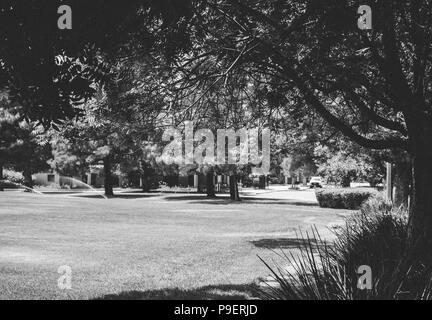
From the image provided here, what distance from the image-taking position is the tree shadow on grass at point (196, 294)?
782 centimetres

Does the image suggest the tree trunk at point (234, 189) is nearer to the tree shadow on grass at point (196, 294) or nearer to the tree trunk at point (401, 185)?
the tree trunk at point (401, 185)

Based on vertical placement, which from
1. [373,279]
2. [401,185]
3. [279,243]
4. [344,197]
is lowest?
[279,243]

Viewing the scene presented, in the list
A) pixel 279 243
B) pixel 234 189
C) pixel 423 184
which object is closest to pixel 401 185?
pixel 279 243

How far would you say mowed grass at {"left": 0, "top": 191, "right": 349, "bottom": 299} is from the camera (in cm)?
866

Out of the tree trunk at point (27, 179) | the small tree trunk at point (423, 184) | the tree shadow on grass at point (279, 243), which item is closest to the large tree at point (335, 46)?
the small tree trunk at point (423, 184)

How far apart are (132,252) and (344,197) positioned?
21152 millimetres

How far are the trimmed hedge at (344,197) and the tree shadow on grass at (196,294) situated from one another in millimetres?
22750

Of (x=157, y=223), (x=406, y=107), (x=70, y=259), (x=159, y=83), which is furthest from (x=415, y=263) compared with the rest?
(x=157, y=223)

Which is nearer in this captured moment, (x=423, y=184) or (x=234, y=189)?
(x=423, y=184)

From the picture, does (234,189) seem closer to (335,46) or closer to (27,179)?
(27,179)

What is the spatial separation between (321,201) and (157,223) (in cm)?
1495

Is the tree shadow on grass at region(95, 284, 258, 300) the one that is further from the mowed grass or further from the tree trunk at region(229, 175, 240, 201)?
the tree trunk at region(229, 175, 240, 201)

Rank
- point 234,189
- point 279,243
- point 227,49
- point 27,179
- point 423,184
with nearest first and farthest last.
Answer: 1. point 227,49
2. point 423,184
3. point 279,243
4. point 234,189
5. point 27,179

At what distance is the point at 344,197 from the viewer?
104 feet
